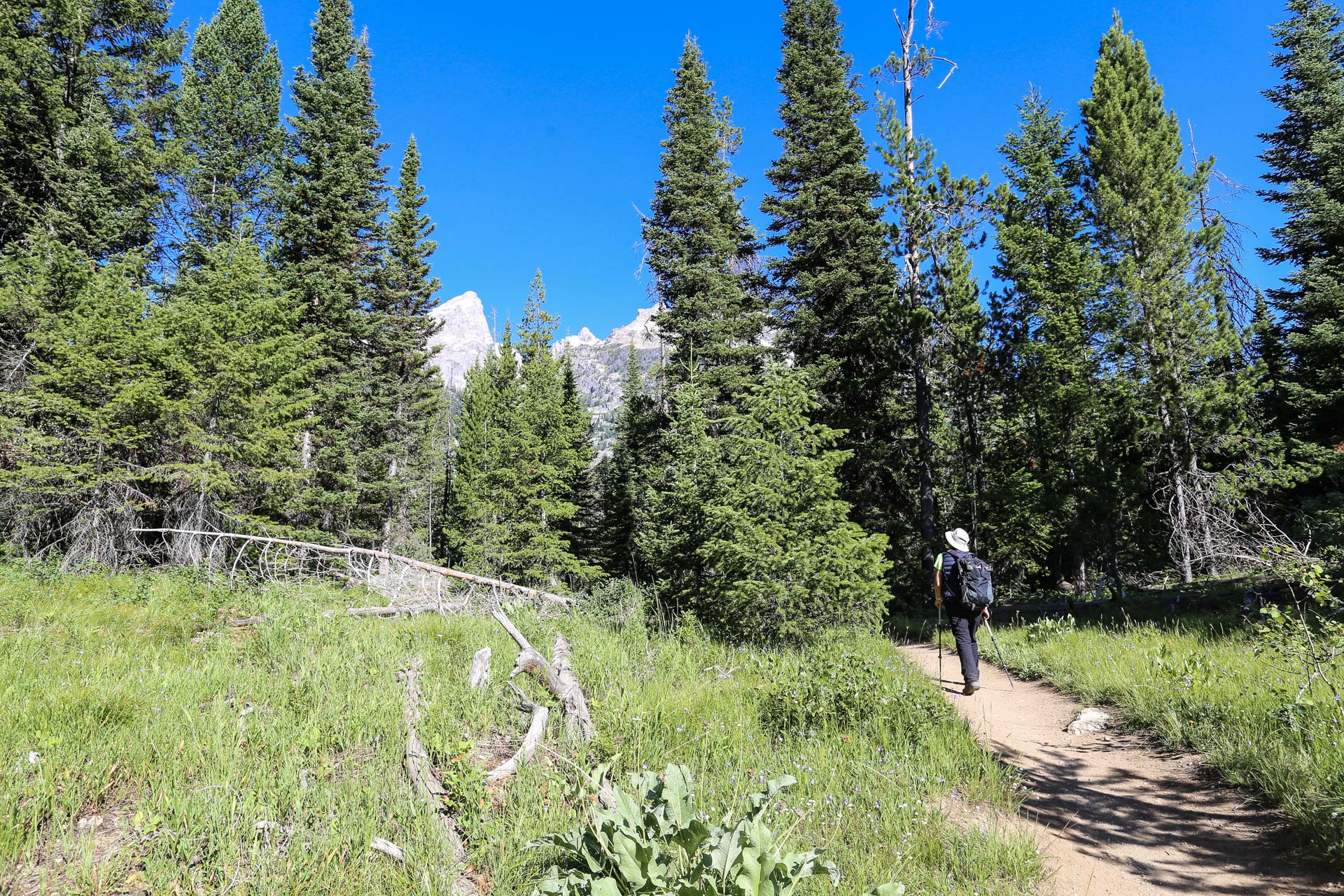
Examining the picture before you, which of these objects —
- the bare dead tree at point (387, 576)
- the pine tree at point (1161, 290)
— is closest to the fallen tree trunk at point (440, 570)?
the bare dead tree at point (387, 576)

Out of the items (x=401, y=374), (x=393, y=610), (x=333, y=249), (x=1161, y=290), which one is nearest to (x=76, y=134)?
(x=333, y=249)

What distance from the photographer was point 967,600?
22.4ft

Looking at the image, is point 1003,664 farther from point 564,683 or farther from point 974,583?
point 564,683

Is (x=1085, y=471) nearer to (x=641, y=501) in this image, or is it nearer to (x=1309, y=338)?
(x=1309, y=338)

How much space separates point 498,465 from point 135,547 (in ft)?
37.9

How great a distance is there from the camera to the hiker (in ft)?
22.2

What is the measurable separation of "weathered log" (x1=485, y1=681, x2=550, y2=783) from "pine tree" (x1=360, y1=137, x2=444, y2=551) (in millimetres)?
19673

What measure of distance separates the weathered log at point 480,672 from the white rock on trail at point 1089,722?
229 inches

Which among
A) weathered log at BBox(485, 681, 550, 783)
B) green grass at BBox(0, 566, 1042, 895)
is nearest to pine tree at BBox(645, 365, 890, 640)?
green grass at BBox(0, 566, 1042, 895)

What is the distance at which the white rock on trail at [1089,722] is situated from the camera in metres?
5.52

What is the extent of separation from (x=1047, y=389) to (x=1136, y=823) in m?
12.5

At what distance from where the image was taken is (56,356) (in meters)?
12.0

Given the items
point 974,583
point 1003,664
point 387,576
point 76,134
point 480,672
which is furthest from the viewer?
point 76,134

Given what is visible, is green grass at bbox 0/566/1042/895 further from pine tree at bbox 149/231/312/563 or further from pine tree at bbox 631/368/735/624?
pine tree at bbox 149/231/312/563
